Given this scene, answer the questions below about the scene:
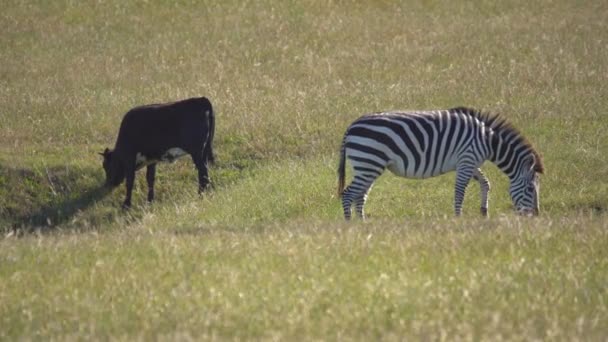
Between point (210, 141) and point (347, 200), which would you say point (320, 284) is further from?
point (210, 141)

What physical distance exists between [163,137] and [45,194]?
2.34m

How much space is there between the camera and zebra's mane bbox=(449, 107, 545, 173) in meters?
16.2

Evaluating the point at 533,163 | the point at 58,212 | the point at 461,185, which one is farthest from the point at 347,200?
the point at 58,212

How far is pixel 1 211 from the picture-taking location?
1839 cm

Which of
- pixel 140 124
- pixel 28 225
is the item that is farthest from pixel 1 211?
pixel 140 124

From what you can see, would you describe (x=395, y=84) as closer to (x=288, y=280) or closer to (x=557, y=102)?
(x=557, y=102)

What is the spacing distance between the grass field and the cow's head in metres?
0.35

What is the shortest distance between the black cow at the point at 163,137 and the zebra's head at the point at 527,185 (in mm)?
5467

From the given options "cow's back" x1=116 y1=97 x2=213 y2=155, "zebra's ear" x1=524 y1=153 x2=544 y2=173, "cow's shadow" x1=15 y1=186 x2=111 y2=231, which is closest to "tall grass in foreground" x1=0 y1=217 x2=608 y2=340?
"zebra's ear" x1=524 y1=153 x2=544 y2=173

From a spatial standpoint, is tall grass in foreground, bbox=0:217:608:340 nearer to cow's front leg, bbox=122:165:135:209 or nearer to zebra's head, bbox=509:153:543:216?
zebra's head, bbox=509:153:543:216

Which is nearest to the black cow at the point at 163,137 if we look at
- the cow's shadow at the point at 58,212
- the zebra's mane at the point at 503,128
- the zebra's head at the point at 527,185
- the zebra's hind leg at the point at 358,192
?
the cow's shadow at the point at 58,212

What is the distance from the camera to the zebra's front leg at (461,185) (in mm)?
15836

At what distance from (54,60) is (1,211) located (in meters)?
10.0

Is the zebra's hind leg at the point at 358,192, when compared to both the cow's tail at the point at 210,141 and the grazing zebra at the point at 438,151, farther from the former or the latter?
the cow's tail at the point at 210,141
